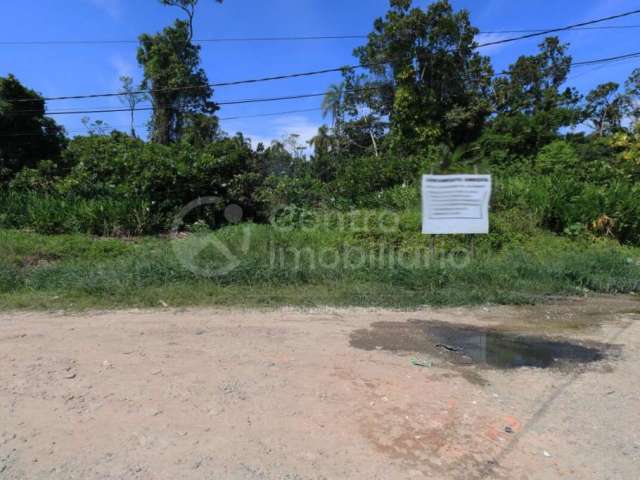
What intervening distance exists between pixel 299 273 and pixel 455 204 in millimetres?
3050

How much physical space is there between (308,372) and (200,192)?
12.1m

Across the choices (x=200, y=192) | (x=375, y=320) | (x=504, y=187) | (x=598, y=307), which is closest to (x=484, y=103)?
(x=504, y=187)

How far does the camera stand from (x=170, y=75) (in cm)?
2864

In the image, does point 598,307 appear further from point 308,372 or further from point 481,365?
point 308,372

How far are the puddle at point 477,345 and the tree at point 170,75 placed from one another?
26.8 m

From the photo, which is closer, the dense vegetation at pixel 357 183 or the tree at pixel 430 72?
the dense vegetation at pixel 357 183

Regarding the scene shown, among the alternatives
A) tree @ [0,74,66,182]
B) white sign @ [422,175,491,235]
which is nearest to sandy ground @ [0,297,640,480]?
white sign @ [422,175,491,235]

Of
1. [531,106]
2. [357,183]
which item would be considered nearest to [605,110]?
[531,106]

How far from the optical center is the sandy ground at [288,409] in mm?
2662

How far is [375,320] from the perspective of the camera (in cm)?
558

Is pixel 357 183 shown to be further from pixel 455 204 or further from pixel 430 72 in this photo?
pixel 430 72

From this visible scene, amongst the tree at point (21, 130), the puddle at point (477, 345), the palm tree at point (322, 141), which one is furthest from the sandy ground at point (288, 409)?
the palm tree at point (322, 141)

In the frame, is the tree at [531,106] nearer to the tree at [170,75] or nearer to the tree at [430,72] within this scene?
the tree at [430,72]

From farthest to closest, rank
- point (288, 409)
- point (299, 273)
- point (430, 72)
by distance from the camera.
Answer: point (430, 72) < point (299, 273) < point (288, 409)
